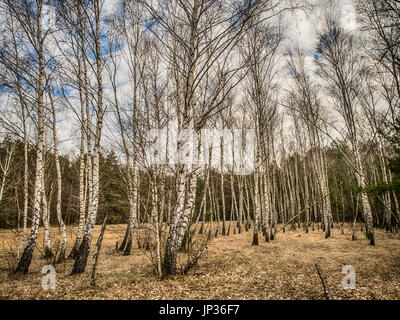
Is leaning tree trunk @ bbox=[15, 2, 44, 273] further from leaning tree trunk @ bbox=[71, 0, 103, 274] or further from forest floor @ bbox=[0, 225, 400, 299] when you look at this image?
leaning tree trunk @ bbox=[71, 0, 103, 274]

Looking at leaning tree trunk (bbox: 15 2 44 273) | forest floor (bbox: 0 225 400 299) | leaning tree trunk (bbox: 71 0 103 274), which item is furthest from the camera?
leaning tree trunk (bbox: 15 2 44 273)

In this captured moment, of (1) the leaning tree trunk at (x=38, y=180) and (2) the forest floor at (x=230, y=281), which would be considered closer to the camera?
(2) the forest floor at (x=230, y=281)

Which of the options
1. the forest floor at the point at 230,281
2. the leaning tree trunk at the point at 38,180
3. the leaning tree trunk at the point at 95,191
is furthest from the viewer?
the leaning tree trunk at the point at 38,180

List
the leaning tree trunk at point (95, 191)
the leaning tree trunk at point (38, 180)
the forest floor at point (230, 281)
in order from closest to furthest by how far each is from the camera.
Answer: the forest floor at point (230, 281) → the leaning tree trunk at point (95, 191) → the leaning tree trunk at point (38, 180)

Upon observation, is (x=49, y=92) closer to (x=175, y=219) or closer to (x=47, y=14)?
(x=47, y=14)

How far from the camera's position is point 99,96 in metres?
5.16

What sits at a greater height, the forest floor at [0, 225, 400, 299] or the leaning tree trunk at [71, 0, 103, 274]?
the leaning tree trunk at [71, 0, 103, 274]

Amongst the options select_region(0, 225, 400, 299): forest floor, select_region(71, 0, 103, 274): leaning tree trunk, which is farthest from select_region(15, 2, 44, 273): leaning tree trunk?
select_region(71, 0, 103, 274): leaning tree trunk

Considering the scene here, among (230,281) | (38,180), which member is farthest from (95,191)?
(230,281)

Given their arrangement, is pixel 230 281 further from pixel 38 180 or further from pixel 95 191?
pixel 38 180

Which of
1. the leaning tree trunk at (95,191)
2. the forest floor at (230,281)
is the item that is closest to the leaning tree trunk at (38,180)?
the forest floor at (230,281)

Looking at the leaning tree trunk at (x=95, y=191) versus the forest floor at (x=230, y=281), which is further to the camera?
the leaning tree trunk at (x=95, y=191)

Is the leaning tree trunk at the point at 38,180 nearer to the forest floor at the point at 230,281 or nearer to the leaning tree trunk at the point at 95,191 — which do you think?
the forest floor at the point at 230,281

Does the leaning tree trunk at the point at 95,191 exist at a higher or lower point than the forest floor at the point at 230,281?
higher
